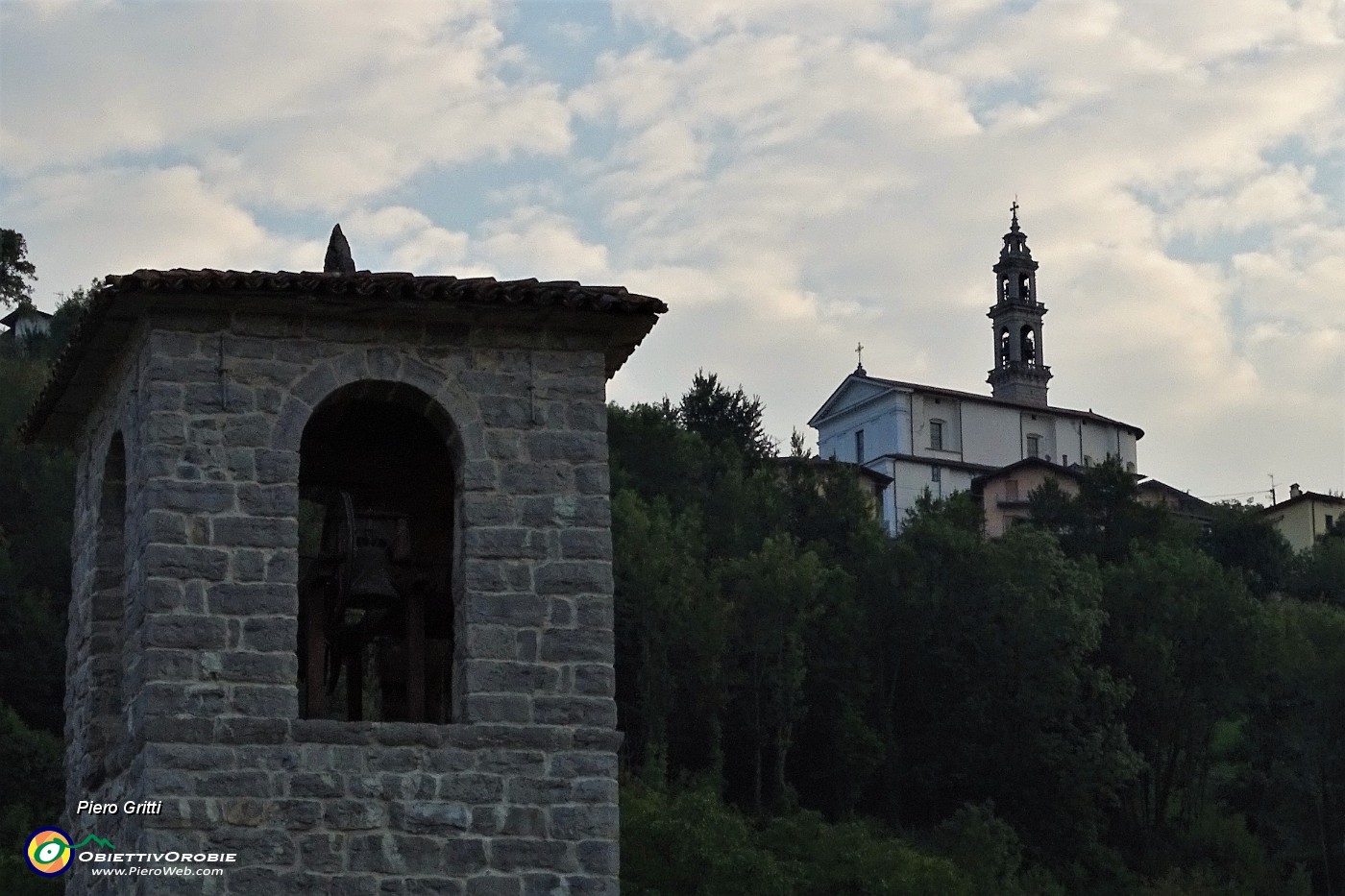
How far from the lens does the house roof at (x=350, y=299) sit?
11.1 meters

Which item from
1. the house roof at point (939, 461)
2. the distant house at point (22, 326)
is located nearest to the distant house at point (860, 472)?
the house roof at point (939, 461)

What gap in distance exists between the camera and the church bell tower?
298 ft

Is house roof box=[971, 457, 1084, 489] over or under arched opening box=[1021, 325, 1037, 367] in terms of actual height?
under

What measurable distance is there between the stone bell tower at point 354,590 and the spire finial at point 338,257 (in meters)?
0.04

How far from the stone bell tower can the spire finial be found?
0.13 ft

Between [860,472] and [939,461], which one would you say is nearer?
[860,472]

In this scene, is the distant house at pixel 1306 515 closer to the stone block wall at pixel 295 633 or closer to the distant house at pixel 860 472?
the distant house at pixel 860 472

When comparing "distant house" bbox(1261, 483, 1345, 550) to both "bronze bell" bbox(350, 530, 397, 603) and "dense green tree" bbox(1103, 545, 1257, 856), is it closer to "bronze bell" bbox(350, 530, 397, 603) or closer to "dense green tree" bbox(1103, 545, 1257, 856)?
"dense green tree" bbox(1103, 545, 1257, 856)

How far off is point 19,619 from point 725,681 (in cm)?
1674

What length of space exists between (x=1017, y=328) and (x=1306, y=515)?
14.7 m

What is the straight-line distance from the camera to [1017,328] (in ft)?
302

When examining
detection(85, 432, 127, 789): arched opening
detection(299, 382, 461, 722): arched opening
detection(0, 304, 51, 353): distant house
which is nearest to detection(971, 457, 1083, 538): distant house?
detection(0, 304, 51, 353): distant house

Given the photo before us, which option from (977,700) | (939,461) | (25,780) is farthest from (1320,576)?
(25,780)

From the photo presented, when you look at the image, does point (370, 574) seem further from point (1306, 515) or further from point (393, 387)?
point (1306, 515)
